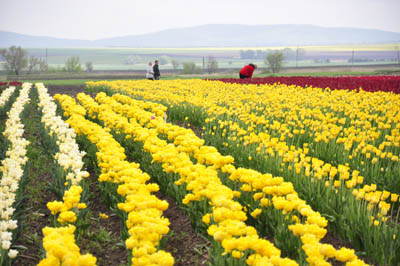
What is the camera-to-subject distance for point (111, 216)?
17.4 feet

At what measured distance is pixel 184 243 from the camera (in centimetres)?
442

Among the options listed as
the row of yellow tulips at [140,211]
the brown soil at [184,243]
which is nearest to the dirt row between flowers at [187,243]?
the brown soil at [184,243]

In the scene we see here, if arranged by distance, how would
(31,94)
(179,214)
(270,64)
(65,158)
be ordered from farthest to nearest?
(270,64) < (31,94) < (65,158) < (179,214)

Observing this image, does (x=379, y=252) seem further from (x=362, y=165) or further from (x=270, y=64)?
(x=270, y=64)

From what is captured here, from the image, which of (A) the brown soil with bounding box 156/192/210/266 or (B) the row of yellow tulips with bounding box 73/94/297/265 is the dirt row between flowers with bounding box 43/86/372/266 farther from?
(B) the row of yellow tulips with bounding box 73/94/297/265

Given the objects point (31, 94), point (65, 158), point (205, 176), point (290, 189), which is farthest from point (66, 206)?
point (31, 94)

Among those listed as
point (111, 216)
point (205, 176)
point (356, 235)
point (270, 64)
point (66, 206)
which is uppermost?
point (270, 64)

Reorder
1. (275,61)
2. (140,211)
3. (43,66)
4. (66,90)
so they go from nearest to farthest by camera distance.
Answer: (140,211) < (66,90) < (275,61) < (43,66)

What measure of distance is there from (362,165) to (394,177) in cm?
64

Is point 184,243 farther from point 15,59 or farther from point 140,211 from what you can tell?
point 15,59

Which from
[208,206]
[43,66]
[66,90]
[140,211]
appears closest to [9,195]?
[140,211]

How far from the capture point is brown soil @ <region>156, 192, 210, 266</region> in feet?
13.3

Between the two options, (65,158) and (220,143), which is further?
(220,143)

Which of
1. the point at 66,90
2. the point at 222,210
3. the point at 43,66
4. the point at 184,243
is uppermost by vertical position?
the point at 43,66
